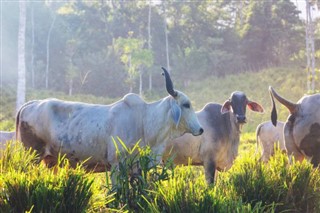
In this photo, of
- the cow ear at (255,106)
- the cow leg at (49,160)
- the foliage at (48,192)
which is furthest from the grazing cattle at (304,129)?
the cow leg at (49,160)

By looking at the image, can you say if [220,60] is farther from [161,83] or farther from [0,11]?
[0,11]

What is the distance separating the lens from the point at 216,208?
275cm

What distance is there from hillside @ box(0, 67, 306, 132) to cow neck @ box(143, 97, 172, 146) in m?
16.6

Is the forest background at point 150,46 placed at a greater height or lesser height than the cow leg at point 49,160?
greater

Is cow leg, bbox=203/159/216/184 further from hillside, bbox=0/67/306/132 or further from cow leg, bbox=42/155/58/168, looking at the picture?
hillside, bbox=0/67/306/132

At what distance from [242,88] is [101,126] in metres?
24.6

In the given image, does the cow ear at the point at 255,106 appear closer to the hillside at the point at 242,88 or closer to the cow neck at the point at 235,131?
the cow neck at the point at 235,131

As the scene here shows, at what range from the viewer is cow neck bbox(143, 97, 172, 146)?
530 cm

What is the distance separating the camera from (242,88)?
1142 inches

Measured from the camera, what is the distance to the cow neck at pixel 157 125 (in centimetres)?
530

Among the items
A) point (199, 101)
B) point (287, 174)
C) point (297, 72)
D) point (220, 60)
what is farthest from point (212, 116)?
point (220, 60)

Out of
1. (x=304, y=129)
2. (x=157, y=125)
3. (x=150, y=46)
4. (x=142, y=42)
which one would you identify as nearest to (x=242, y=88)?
(x=142, y=42)

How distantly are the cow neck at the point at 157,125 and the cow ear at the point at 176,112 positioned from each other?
8 centimetres

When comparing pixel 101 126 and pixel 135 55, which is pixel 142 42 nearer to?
pixel 135 55
